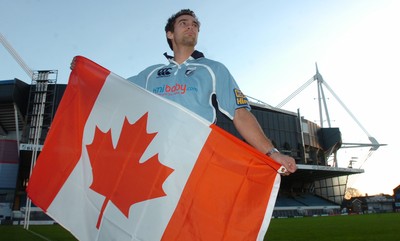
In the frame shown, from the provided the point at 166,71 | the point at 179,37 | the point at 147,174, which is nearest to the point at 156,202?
the point at 147,174

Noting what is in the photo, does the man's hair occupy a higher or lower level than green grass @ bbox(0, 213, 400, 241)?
higher

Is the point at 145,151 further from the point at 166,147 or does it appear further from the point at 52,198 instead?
the point at 52,198

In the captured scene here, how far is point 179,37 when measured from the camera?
286 centimetres

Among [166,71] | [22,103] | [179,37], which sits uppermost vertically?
[22,103]

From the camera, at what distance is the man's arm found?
2.17 meters

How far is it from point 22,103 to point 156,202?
42707 millimetres

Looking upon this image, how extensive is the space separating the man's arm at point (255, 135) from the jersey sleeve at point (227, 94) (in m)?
0.04

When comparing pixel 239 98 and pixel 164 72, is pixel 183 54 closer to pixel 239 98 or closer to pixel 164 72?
pixel 164 72

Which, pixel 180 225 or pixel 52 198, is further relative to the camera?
pixel 52 198

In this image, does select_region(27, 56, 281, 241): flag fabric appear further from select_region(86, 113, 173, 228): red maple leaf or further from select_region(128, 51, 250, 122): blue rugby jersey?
select_region(128, 51, 250, 122): blue rugby jersey

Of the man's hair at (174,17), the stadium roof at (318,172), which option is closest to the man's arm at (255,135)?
the man's hair at (174,17)

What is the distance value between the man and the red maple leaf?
0.38m

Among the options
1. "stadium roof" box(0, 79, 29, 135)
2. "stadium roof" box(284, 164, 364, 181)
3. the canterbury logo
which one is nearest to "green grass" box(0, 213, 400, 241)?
the canterbury logo

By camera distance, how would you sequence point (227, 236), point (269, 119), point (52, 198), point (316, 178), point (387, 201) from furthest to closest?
1. point (387, 201)
2. point (316, 178)
3. point (269, 119)
4. point (52, 198)
5. point (227, 236)
